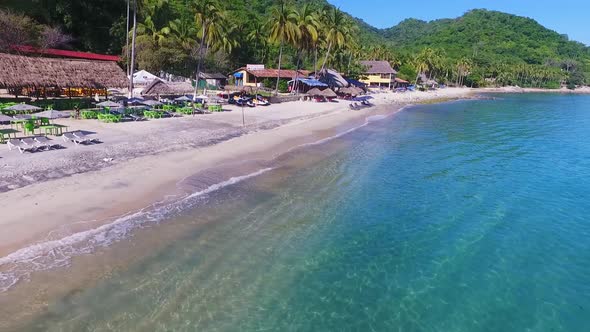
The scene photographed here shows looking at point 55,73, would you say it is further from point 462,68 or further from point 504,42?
point 504,42

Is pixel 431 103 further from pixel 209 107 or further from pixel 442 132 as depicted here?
pixel 209 107

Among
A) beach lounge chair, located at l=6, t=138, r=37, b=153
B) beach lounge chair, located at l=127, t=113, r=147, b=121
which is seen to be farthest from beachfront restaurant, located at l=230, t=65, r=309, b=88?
beach lounge chair, located at l=6, t=138, r=37, b=153

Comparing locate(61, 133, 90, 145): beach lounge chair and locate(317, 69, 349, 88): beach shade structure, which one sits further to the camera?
locate(317, 69, 349, 88): beach shade structure

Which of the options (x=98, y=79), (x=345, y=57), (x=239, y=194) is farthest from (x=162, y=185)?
(x=345, y=57)

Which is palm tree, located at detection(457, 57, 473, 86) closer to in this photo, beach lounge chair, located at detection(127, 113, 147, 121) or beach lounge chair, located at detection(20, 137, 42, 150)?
beach lounge chair, located at detection(127, 113, 147, 121)

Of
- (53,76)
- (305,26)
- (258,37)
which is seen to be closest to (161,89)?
(53,76)

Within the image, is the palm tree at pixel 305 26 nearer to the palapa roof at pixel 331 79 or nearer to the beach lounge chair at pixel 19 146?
the palapa roof at pixel 331 79

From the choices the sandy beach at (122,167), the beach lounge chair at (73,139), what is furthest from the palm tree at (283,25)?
the beach lounge chair at (73,139)
